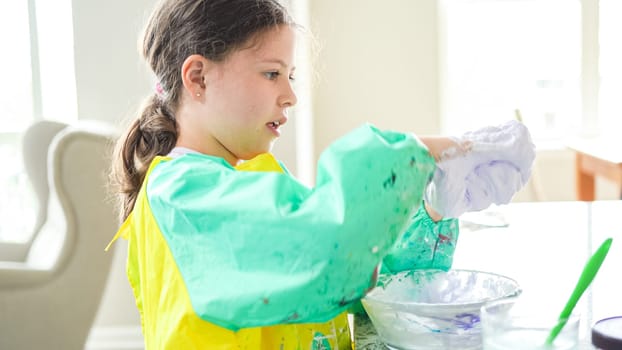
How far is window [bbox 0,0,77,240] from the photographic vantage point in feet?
10.6

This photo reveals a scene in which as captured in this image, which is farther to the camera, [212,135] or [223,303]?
[212,135]

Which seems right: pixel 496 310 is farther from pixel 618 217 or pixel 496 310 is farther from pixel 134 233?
pixel 618 217

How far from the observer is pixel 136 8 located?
249 cm

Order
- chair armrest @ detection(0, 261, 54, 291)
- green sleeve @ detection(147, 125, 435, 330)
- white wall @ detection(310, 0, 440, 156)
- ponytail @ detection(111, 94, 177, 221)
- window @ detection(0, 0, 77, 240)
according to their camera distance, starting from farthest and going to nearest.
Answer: white wall @ detection(310, 0, 440, 156) → window @ detection(0, 0, 77, 240) → chair armrest @ detection(0, 261, 54, 291) → ponytail @ detection(111, 94, 177, 221) → green sleeve @ detection(147, 125, 435, 330)

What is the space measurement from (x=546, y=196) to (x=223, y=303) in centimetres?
410

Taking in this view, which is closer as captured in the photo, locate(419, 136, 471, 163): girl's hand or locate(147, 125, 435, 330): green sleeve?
locate(147, 125, 435, 330): green sleeve

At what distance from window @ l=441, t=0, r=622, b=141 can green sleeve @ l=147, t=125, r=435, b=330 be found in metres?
3.91

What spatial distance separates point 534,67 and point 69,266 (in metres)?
3.36

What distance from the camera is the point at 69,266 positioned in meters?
2.29

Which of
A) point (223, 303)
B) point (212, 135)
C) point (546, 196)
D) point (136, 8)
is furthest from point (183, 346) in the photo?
point (546, 196)

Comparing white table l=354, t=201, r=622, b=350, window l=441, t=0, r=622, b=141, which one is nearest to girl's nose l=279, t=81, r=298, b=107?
white table l=354, t=201, r=622, b=350

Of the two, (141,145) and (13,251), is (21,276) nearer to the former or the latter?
(13,251)

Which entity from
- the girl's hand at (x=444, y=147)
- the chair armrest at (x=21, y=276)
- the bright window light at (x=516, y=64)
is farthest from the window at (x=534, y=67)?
the girl's hand at (x=444, y=147)

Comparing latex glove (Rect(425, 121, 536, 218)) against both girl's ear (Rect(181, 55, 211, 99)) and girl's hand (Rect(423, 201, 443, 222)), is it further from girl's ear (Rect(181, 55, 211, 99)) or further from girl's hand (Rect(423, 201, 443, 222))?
girl's ear (Rect(181, 55, 211, 99))
